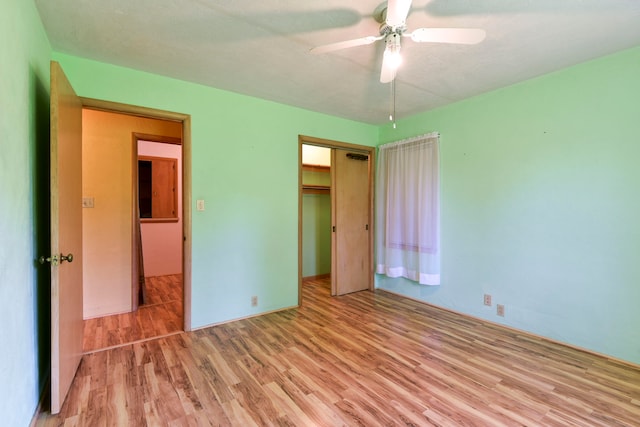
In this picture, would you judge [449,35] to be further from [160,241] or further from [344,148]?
[160,241]

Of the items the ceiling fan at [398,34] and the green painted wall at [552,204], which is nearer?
the ceiling fan at [398,34]

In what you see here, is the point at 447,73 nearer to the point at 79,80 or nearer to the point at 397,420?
the point at 397,420

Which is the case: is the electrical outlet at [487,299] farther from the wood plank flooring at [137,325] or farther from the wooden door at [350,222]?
the wood plank flooring at [137,325]

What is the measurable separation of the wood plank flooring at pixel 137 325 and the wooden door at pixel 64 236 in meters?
0.48

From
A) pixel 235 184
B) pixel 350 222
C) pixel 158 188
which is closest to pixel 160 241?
pixel 158 188

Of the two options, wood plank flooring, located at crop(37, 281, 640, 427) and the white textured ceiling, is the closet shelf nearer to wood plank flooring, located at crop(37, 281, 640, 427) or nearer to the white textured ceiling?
the white textured ceiling

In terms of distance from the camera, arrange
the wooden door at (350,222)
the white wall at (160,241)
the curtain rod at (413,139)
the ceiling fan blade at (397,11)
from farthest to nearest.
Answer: the white wall at (160,241) → the wooden door at (350,222) → the curtain rod at (413,139) → the ceiling fan blade at (397,11)

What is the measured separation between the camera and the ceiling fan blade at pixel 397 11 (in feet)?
4.52

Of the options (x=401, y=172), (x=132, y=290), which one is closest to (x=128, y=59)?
(x=132, y=290)

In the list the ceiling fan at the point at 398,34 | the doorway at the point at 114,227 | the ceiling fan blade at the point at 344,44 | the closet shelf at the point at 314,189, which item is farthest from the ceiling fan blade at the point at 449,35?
the closet shelf at the point at 314,189

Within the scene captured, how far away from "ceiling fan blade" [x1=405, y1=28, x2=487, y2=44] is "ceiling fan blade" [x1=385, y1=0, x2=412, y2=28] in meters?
0.10

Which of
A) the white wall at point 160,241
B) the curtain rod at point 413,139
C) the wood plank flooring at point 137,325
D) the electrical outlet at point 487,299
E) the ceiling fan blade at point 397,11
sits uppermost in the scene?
the ceiling fan blade at point 397,11

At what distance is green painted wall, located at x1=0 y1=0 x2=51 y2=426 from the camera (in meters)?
1.23

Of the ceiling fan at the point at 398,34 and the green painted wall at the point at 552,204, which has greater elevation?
the ceiling fan at the point at 398,34
